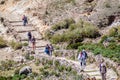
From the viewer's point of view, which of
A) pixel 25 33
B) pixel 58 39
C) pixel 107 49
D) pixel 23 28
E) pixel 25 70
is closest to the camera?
pixel 25 70

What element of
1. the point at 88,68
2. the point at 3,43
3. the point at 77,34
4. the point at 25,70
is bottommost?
the point at 25,70

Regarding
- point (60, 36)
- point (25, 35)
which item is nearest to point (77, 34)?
point (60, 36)

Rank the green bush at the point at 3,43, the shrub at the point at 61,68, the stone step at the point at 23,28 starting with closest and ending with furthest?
the shrub at the point at 61,68 → the green bush at the point at 3,43 → the stone step at the point at 23,28

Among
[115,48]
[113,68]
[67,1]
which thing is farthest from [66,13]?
[113,68]

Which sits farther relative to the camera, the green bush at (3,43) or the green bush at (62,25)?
the green bush at (62,25)

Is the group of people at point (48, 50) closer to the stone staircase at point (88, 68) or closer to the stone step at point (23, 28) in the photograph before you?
the stone staircase at point (88, 68)

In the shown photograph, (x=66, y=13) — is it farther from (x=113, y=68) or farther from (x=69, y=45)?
(x=113, y=68)

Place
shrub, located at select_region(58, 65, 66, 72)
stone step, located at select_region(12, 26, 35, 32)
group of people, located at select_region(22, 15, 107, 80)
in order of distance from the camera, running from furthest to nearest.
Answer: stone step, located at select_region(12, 26, 35, 32) → shrub, located at select_region(58, 65, 66, 72) → group of people, located at select_region(22, 15, 107, 80)

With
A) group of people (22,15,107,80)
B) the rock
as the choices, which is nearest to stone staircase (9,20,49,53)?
group of people (22,15,107,80)

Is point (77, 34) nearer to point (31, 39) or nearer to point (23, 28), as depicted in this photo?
point (31, 39)

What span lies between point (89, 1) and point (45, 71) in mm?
A: 16494

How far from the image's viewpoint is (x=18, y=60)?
39.2 meters

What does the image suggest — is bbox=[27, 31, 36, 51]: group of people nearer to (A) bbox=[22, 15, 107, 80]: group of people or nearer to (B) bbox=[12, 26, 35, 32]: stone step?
(A) bbox=[22, 15, 107, 80]: group of people

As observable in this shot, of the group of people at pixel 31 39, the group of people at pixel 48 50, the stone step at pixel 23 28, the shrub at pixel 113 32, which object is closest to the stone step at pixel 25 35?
the stone step at pixel 23 28
